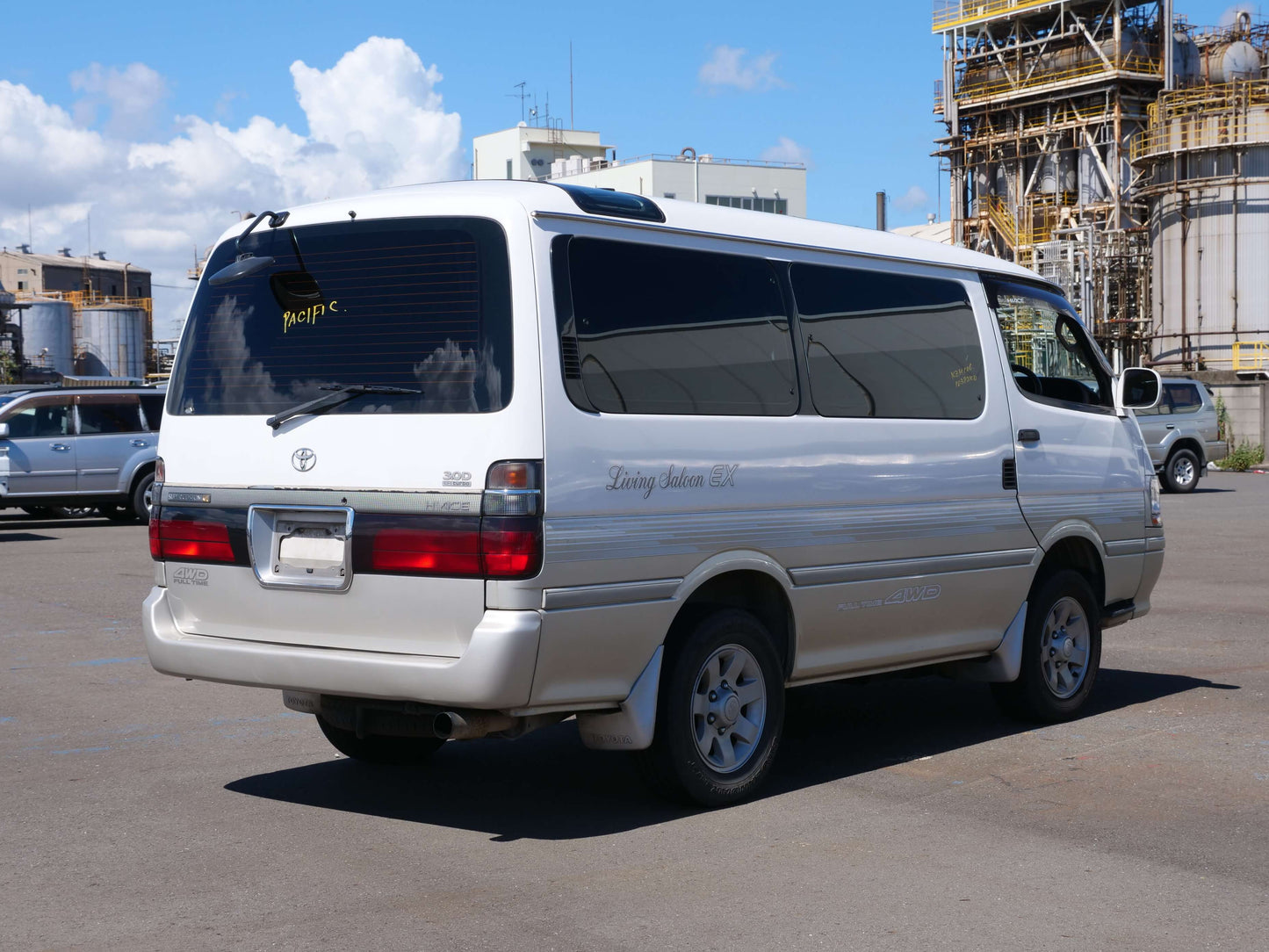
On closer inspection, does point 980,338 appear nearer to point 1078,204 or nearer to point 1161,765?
point 1161,765

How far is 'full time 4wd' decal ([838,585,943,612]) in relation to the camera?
6508mm

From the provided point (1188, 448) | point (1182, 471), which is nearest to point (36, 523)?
point (1182, 471)

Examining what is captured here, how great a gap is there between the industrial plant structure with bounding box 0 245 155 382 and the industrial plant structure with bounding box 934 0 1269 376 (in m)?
42.9

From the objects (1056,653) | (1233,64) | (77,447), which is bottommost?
(1056,653)

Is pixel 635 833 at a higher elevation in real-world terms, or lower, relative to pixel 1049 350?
lower

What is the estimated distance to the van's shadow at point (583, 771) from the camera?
590 centimetres

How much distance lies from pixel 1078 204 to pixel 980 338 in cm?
4990

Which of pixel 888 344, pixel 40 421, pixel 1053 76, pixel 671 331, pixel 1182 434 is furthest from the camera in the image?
pixel 1053 76

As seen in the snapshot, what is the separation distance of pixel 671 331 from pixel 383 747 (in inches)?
93.5

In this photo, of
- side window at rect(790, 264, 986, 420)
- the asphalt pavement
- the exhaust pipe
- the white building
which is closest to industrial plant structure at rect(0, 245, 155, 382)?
the white building

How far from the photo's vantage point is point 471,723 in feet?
17.3

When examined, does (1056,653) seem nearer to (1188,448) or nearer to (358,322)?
(358,322)

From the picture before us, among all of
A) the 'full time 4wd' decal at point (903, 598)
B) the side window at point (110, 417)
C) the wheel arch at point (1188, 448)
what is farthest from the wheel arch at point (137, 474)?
the wheel arch at point (1188, 448)

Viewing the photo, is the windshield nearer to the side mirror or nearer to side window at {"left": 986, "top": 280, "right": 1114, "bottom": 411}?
side window at {"left": 986, "top": 280, "right": 1114, "bottom": 411}
